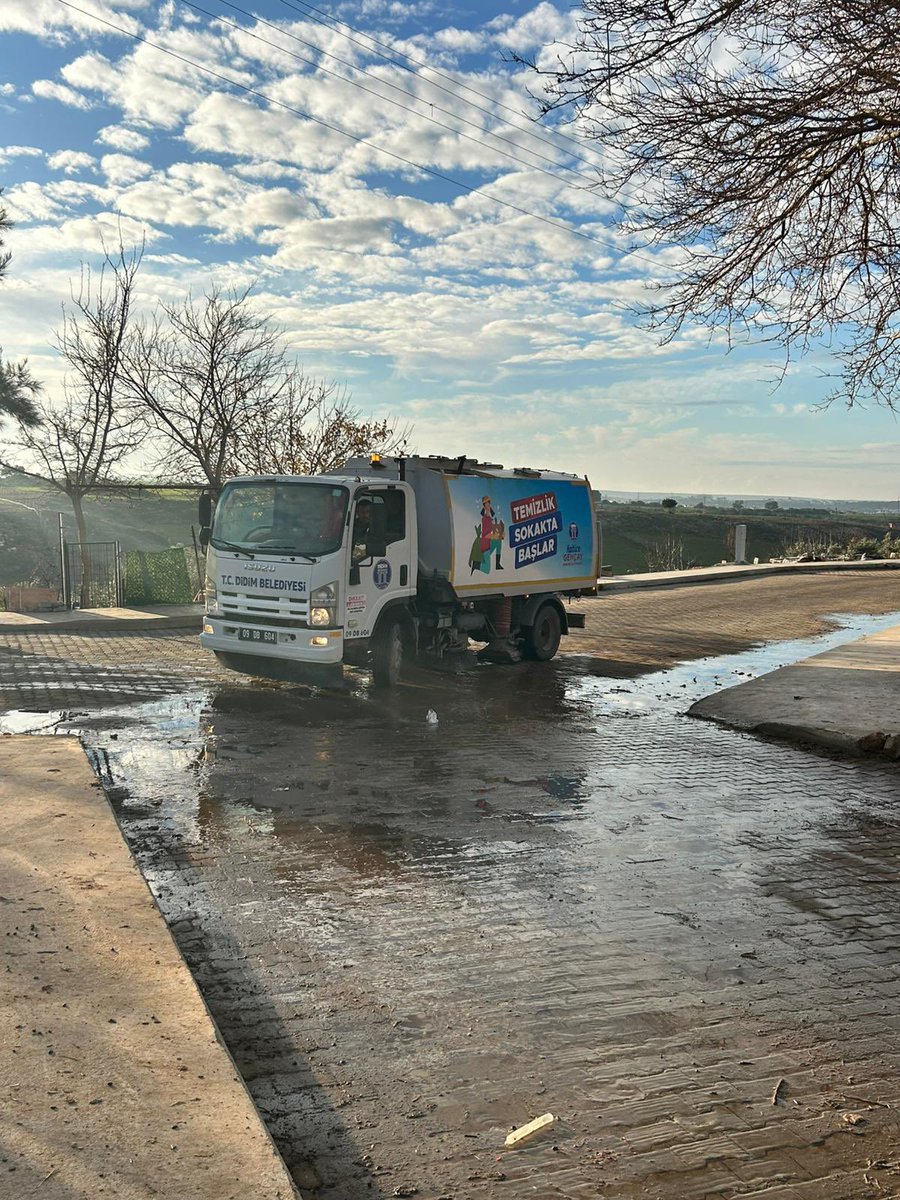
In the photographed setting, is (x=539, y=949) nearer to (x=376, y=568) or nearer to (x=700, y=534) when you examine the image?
(x=376, y=568)

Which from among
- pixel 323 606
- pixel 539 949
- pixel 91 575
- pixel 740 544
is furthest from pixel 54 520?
pixel 740 544

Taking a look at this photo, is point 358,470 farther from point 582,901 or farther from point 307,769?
point 582,901

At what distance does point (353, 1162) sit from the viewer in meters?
3.22

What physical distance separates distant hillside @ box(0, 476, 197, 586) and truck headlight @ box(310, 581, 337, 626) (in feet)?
38.4

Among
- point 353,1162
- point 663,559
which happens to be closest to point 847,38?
point 353,1162

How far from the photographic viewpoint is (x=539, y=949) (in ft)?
16.0

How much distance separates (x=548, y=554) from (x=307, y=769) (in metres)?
7.87

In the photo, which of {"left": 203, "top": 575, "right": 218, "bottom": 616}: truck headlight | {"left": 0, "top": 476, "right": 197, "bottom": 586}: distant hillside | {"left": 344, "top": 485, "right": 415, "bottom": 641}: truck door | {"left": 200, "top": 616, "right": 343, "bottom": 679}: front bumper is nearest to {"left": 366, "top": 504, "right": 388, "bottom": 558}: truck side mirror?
{"left": 344, "top": 485, "right": 415, "bottom": 641}: truck door

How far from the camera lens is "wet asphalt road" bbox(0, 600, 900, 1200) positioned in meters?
3.35

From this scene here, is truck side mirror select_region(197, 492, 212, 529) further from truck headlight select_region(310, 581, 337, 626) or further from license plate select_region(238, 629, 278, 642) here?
truck headlight select_region(310, 581, 337, 626)

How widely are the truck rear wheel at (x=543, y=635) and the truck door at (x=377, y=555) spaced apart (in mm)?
3133

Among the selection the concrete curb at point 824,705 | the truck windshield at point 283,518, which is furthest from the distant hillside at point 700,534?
the truck windshield at point 283,518

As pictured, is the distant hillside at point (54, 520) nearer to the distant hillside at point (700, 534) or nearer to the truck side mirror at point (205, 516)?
the truck side mirror at point (205, 516)

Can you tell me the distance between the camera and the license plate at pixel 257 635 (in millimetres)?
11289
